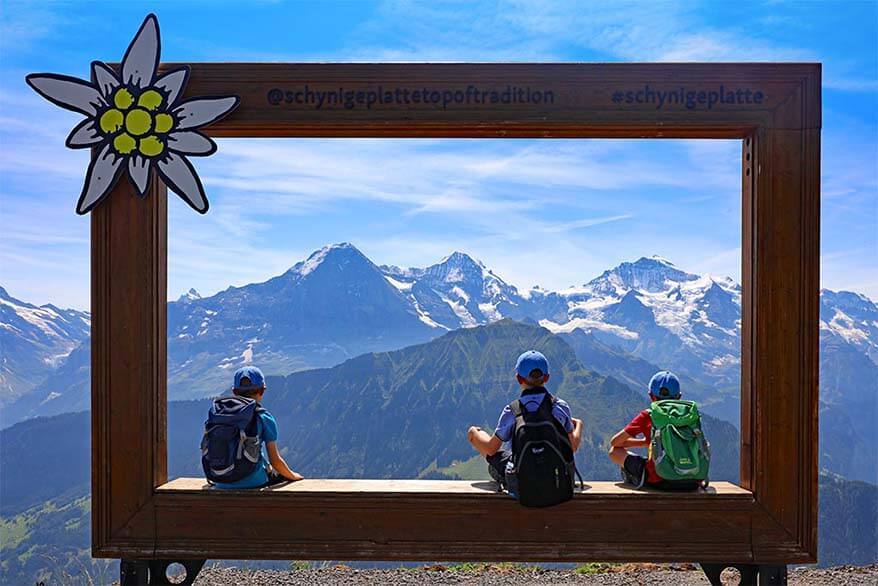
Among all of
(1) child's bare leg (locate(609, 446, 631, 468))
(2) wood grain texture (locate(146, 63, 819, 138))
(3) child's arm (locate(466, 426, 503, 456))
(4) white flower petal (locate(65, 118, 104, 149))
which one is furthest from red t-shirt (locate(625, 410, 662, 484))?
(4) white flower petal (locate(65, 118, 104, 149))

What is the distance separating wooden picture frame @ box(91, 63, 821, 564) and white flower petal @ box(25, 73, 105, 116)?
26.7 inches

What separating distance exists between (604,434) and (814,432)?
481ft

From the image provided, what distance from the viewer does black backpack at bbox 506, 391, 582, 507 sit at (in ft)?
18.8

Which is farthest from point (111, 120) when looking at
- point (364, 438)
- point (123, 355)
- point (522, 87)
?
point (364, 438)

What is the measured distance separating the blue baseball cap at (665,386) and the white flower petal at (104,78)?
175 inches

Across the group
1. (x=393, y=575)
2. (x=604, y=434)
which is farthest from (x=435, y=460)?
(x=393, y=575)

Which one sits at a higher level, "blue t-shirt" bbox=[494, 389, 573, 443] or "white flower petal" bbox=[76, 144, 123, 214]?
"white flower petal" bbox=[76, 144, 123, 214]

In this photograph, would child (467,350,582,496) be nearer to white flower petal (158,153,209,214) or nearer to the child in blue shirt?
the child in blue shirt

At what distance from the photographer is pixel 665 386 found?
6.16m

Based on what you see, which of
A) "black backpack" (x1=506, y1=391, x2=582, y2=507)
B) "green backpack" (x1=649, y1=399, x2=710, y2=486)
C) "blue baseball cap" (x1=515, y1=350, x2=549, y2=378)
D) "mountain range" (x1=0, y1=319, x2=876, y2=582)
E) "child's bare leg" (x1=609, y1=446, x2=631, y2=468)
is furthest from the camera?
"mountain range" (x1=0, y1=319, x2=876, y2=582)

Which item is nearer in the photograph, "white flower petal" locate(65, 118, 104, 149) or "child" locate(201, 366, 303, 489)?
"child" locate(201, 366, 303, 489)

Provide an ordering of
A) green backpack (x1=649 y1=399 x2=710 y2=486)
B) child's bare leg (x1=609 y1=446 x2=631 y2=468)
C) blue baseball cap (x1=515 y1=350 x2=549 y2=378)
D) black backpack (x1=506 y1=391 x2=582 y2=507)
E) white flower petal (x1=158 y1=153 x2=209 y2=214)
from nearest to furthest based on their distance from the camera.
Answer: black backpack (x1=506 y1=391 x2=582 y2=507)
blue baseball cap (x1=515 y1=350 x2=549 y2=378)
green backpack (x1=649 y1=399 x2=710 y2=486)
white flower petal (x1=158 y1=153 x2=209 y2=214)
child's bare leg (x1=609 y1=446 x2=631 y2=468)

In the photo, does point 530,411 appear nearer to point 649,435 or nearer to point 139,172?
point 649,435

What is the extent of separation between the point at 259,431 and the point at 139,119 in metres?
2.42
